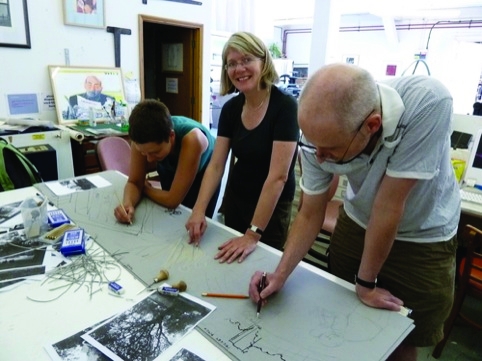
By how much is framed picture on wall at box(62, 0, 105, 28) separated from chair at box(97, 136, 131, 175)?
1.30 metres

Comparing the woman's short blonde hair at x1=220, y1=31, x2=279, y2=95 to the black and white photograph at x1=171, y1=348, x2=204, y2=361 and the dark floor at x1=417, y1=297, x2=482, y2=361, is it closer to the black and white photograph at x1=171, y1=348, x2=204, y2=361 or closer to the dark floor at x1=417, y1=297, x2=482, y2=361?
the black and white photograph at x1=171, y1=348, x2=204, y2=361

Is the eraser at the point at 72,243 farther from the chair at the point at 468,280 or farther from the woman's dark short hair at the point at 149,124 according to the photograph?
the chair at the point at 468,280

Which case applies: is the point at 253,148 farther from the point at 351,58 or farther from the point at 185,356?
the point at 351,58

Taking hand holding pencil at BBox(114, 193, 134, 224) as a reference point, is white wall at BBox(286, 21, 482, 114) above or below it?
above

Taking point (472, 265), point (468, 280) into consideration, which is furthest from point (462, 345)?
point (472, 265)

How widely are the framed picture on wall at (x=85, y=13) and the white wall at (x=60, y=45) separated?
4cm

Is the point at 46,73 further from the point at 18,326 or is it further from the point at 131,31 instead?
the point at 18,326

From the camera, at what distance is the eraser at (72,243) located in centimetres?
112

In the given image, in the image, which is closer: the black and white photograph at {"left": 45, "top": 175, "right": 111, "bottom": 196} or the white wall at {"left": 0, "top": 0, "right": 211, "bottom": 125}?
the black and white photograph at {"left": 45, "top": 175, "right": 111, "bottom": 196}

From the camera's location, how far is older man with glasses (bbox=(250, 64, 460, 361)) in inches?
29.3

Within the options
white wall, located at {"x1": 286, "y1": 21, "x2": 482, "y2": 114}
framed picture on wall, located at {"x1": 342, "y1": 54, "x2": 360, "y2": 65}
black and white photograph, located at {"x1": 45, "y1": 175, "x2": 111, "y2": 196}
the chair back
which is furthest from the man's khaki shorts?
framed picture on wall, located at {"x1": 342, "y1": 54, "x2": 360, "y2": 65}

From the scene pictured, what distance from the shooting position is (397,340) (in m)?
0.80

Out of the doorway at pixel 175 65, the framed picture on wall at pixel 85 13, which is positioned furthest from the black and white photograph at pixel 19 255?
the doorway at pixel 175 65

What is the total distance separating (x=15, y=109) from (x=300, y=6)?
5404 millimetres
